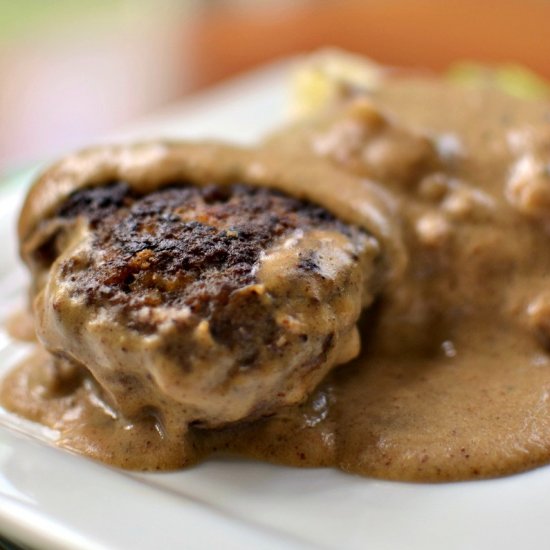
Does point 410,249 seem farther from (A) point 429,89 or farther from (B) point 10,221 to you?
(B) point 10,221

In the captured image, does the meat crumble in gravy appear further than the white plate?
Yes

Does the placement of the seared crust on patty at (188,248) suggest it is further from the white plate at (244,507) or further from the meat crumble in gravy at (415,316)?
the white plate at (244,507)

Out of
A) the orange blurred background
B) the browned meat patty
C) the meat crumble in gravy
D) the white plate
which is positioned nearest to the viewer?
the white plate

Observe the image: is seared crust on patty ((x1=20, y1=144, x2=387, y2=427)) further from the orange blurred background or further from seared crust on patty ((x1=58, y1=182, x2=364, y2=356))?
the orange blurred background

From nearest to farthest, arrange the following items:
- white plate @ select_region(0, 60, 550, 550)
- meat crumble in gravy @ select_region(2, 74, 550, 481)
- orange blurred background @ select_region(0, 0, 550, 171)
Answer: white plate @ select_region(0, 60, 550, 550) < meat crumble in gravy @ select_region(2, 74, 550, 481) < orange blurred background @ select_region(0, 0, 550, 171)

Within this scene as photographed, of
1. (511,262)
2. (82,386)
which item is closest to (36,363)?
(82,386)

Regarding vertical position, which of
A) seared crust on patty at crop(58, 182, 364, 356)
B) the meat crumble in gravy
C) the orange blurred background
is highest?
seared crust on patty at crop(58, 182, 364, 356)

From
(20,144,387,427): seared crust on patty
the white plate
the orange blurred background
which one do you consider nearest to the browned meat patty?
(20,144,387,427): seared crust on patty

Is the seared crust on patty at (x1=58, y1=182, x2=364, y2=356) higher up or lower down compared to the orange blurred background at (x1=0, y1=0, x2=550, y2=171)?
higher up
